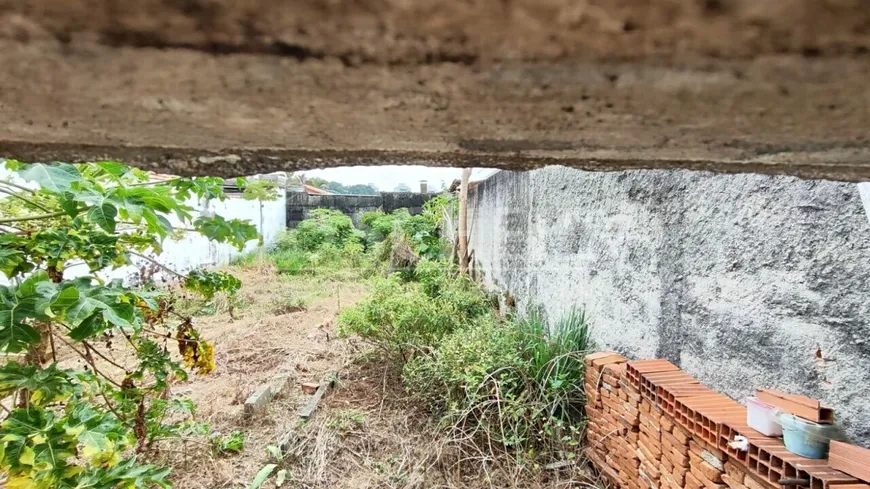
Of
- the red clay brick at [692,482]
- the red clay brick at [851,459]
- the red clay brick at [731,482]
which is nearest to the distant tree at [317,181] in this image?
the red clay brick at [692,482]

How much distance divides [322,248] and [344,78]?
10.3 metres

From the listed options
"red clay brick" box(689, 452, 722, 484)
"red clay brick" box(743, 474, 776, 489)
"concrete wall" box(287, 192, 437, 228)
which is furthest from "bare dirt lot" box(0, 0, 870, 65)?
"concrete wall" box(287, 192, 437, 228)

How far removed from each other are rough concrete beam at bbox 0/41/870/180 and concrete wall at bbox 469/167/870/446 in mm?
1187

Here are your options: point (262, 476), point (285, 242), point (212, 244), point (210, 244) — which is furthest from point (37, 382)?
point (285, 242)

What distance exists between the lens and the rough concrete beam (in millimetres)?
297

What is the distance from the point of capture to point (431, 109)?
374 mm

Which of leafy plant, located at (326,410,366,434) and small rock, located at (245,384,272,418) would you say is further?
small rock, located at (245,384,272,418)

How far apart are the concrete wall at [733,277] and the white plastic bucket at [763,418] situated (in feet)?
0.57

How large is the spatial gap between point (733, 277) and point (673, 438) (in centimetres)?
75

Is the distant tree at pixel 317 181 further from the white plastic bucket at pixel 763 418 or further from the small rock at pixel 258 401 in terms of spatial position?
the white plastic bucket at pixel 763 418

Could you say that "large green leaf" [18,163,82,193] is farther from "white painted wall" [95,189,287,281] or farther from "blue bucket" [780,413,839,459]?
"white painted wall" [95,189,287,281]

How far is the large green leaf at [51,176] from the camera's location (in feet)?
4.47

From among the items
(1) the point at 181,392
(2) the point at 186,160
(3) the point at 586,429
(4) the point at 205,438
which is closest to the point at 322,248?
(1) the point at 181,392

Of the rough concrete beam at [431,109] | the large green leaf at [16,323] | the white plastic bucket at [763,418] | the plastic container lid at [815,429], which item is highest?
the rough concrete beam at [431,109]
